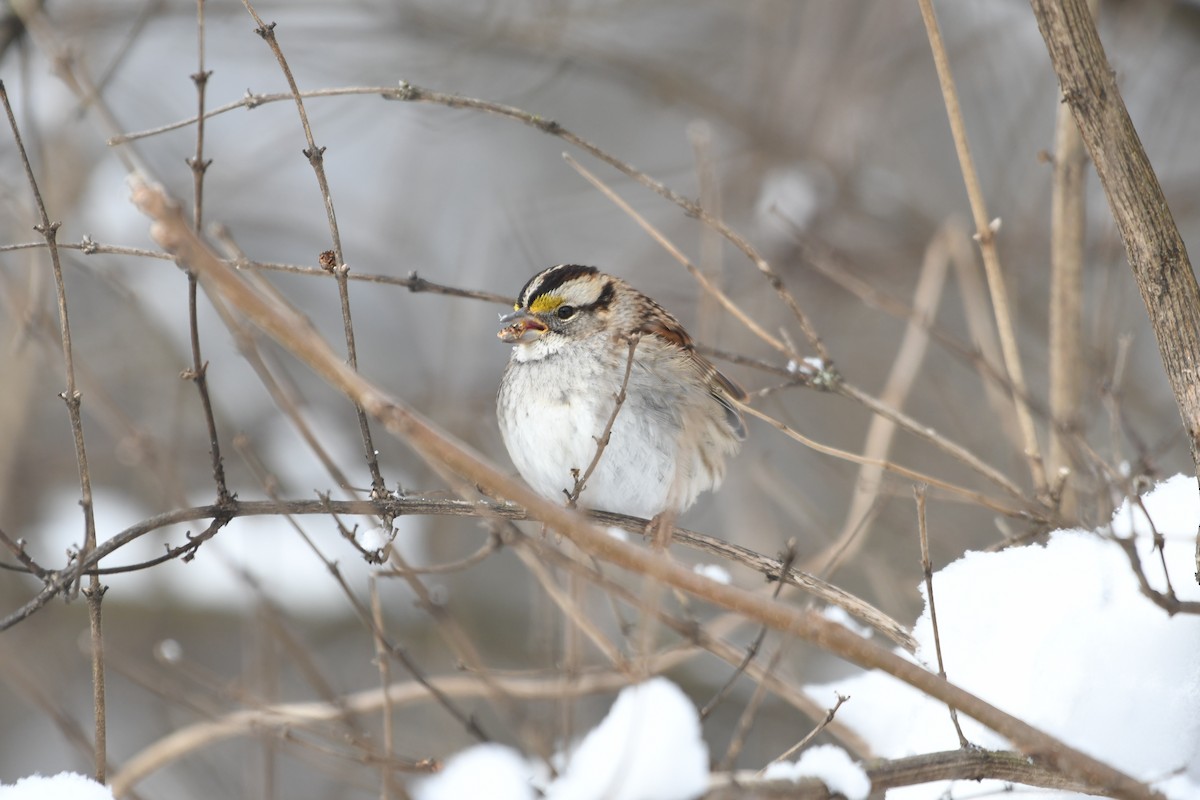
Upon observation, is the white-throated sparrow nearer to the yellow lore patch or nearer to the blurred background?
the yellow lore patch

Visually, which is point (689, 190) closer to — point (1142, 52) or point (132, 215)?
point (1142, 52)

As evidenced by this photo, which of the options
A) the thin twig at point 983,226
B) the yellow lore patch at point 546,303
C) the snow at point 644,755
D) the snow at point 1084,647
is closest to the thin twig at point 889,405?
the thin twig at point 983,226

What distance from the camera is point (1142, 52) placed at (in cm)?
573

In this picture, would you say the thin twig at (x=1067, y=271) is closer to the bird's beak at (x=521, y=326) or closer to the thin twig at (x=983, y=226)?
the thin twig at (x=983, y=226)

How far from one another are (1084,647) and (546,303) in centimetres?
235

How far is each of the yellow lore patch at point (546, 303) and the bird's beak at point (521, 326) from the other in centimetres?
4

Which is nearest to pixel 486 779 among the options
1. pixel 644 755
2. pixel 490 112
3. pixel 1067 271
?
pixel 644 755

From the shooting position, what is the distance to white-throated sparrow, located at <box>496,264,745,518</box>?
13.0 ft

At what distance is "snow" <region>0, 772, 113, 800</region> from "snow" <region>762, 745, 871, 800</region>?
1345 mm

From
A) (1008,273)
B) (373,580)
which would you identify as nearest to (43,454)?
(373,580)

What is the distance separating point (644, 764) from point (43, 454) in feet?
20.6

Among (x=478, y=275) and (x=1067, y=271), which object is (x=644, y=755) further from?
(x=478, y=275)

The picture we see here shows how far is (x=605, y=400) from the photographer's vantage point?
3.95m

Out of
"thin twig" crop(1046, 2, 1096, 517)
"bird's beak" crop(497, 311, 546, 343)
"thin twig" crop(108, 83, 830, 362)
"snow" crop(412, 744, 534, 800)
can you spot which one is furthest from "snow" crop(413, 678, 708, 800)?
"bird's beak" crop(497, 311, 546, 343)
